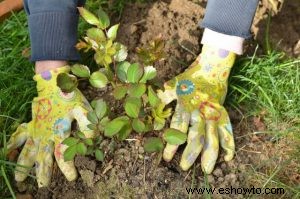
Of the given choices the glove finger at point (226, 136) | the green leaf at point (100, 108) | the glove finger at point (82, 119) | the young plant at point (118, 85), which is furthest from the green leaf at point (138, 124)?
the glove finger at point (226, 136)

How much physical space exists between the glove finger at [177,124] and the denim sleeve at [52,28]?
1.45 feet

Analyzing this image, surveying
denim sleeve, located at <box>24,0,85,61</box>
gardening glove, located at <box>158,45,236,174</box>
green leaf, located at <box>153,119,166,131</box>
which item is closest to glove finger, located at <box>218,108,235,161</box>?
gardening glove, located at <box>158,45,236,174</box>

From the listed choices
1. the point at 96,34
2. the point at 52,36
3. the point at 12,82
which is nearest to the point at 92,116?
the point at 96,34

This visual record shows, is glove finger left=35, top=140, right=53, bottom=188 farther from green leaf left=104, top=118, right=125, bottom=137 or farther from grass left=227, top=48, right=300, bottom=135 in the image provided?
grass left=227, top=48, right=300, bottom=135

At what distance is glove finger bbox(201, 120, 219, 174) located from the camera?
1.64 metres

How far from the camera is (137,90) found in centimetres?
146

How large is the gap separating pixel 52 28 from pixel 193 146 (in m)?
0.66

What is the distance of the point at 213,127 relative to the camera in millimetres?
1678

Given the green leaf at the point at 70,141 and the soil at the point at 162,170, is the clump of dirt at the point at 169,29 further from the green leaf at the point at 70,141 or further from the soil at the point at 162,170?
the green leaf at the point at 70,141

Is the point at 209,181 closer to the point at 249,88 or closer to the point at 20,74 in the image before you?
the point at 249,88

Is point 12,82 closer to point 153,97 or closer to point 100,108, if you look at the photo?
point 100,108

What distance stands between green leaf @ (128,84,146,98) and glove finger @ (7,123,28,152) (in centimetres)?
48

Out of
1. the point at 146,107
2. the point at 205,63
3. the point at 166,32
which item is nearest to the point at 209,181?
the point at 146,107

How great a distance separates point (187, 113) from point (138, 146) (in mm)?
203
